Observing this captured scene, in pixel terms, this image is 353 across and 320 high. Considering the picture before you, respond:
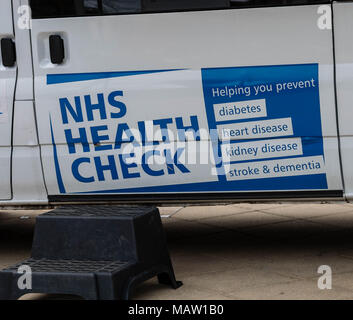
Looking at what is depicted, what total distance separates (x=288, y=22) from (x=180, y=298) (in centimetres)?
178

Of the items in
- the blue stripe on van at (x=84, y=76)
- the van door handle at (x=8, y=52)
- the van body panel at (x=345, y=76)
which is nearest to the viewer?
the van body panel at (x=345, y=76)

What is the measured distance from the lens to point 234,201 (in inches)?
219

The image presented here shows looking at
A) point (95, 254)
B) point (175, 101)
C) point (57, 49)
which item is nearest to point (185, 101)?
point (175, 101)

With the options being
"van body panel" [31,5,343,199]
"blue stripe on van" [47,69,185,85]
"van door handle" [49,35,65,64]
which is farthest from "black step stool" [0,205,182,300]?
"van door handle" [49,35,65,64]

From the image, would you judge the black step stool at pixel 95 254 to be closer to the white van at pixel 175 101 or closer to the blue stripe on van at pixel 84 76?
the white van at pixel 175 101

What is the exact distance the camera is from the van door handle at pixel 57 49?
221 inches

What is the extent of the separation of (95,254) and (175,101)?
Result: 111cm

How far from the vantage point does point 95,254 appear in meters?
5.04

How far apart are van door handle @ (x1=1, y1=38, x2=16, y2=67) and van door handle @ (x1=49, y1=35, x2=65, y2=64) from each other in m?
0.26

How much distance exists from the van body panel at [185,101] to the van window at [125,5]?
0.04 meters

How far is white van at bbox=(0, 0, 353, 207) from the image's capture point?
212 inches

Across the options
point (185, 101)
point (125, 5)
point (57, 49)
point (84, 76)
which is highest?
point (125, 5)

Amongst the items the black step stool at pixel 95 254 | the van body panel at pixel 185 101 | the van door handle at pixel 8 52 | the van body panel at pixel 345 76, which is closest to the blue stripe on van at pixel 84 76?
the van body panel at pixel 185 101

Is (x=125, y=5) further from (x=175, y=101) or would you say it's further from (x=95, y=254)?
(x=95, y=254)
